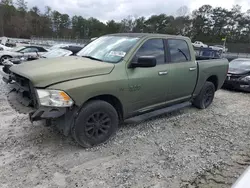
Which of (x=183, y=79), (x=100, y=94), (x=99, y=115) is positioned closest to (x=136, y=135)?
(x=99, y=115)

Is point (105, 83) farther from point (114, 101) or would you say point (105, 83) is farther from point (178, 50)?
point (178, 50)

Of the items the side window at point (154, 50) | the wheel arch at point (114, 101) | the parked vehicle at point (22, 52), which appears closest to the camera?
the wheel arch at point (114, 101)

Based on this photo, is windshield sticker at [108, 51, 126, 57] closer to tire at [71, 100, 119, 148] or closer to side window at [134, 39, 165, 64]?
side window at [134, 39, 165, 64]

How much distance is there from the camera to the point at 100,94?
3.16 metres

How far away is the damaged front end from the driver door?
3.64 ft

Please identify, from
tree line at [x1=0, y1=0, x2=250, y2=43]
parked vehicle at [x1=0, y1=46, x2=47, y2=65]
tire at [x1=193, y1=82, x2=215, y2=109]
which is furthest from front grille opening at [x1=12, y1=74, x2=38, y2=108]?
tree line at [x1=0, y1=0, x2=250, y2=43]

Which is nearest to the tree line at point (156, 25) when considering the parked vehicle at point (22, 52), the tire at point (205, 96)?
the parked vehicle at point (22, 52)

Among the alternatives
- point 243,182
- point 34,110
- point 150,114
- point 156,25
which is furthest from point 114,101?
point 156,25

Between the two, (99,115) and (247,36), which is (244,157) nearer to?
(99,115)

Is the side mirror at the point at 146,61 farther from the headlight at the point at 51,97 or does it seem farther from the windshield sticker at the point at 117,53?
the headlight at the point at 51,97

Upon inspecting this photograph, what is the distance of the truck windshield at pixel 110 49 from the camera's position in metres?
3.58

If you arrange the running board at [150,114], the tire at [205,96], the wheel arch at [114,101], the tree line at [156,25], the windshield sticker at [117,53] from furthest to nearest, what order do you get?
the tree line at [156,25], the tire at [205,96], the running board at [150,114], the windshield sticker at [117,53], the wheel arch at [114,101]

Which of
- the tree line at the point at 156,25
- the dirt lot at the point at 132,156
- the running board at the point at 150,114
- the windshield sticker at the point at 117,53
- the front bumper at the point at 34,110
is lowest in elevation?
the dirt lot at the point at 132,156

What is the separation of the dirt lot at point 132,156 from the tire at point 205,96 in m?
0.86
